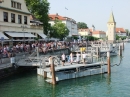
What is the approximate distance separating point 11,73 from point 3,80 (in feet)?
9.15

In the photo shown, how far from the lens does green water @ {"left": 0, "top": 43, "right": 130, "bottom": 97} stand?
22.5 m

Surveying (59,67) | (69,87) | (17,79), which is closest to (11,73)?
(17,79)

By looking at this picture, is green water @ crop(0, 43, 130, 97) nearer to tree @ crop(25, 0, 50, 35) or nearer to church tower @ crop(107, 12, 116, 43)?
tree @ crop(25, 0, 50, 35)

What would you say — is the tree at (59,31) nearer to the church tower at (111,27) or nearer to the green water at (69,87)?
the green water at (69,87)

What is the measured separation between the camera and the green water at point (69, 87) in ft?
73.7

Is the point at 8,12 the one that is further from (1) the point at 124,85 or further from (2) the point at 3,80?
(1) the point at 124,85

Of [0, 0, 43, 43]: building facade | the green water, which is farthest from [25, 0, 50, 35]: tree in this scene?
the green water

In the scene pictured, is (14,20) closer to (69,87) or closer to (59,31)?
(69,87)

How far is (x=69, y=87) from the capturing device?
2486cm

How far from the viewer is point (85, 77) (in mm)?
29266

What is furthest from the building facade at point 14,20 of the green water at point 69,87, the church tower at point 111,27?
the church tower at point 111,27

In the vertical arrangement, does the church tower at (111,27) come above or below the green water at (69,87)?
above

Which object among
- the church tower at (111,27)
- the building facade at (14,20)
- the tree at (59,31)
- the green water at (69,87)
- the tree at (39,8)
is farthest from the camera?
the church tower at (111,27)

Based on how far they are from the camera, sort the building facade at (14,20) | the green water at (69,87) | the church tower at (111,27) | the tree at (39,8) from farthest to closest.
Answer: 1. the church tower at (111,27)
2. the tree at (39,8)
3. the building facade at (14,20)
4. the green water at (69,87)
